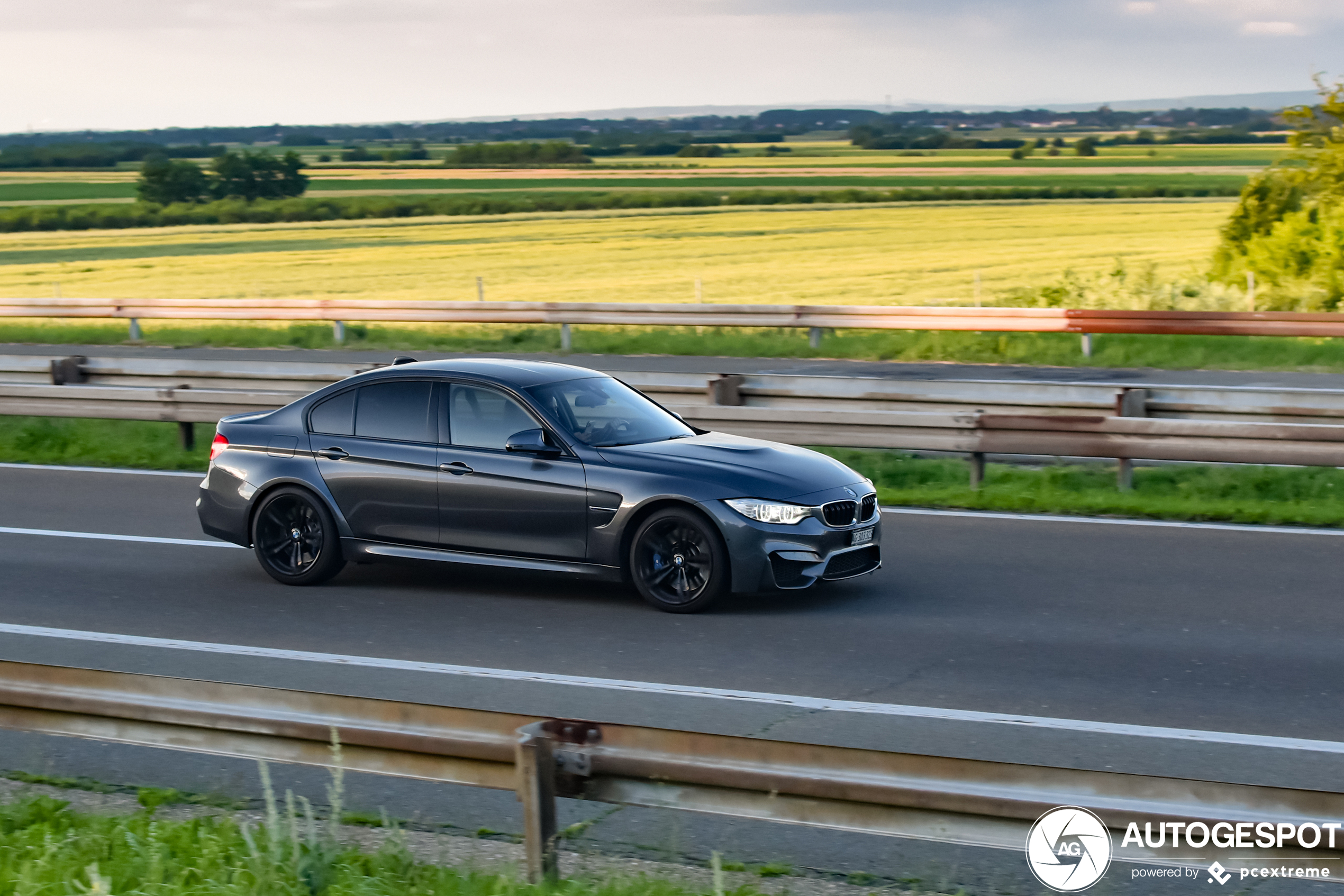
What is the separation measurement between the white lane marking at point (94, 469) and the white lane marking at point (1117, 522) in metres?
6.59

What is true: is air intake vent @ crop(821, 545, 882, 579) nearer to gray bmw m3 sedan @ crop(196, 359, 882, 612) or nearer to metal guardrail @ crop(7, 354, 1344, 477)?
gray bmw m3 sedan @ crop(196, 359, 882, 612)

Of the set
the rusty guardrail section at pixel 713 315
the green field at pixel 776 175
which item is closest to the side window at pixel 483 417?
the rusty guardrail section at pixel 713 315

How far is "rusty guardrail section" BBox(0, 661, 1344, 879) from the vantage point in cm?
394

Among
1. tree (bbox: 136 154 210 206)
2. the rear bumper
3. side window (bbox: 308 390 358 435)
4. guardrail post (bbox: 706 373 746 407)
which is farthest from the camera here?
tree (bbox: 136 154 210 206)

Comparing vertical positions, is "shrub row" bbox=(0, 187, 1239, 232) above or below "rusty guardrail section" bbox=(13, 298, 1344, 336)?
above

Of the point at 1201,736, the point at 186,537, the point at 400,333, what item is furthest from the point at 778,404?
the point at 400,333

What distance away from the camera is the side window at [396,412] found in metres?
9.93

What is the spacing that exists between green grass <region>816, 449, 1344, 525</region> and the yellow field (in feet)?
68.8

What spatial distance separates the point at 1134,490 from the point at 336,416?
6404mm

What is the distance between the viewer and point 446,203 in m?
85.8

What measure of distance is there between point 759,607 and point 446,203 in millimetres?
78624

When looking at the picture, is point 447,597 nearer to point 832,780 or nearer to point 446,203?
point 832,780

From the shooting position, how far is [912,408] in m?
15.1

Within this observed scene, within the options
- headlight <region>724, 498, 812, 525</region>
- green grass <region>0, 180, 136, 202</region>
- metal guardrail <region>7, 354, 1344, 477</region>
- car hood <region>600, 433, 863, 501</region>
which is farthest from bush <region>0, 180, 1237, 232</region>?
headlight <region>724, 498, 812, 525</region>
